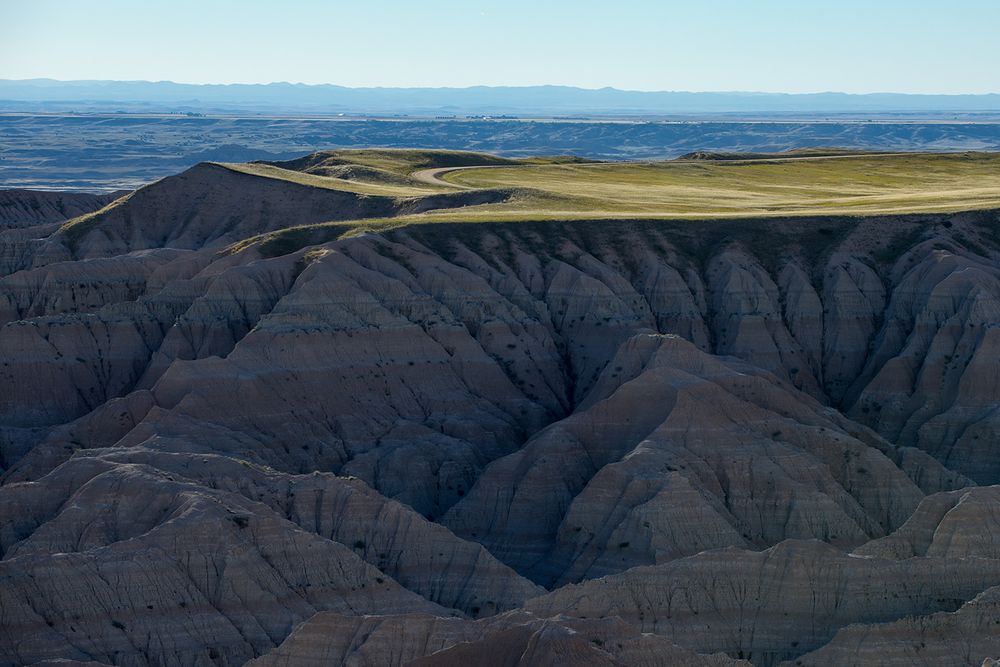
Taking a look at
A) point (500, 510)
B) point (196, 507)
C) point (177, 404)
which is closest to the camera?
point (196, 507)

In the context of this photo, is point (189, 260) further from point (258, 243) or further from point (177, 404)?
point (177, 404)

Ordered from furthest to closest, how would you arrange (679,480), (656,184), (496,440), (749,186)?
(656,184)
(749,186)
(496,440)
(679,480)

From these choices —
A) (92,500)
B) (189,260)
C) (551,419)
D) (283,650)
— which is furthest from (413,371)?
(283,650)

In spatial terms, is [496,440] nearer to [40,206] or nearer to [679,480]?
[679,480]

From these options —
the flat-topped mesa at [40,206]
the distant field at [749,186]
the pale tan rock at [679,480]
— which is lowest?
the flat-topped mesa at [40,206]

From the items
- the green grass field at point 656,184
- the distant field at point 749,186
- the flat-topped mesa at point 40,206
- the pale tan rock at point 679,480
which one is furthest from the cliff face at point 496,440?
the flat-topped mesa at point 40,206

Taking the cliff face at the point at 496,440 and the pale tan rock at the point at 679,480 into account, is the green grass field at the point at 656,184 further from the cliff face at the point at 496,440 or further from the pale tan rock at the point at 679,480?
the pale tan rock at the point at 679,480

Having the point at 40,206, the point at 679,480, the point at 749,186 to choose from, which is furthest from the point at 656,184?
the point at 679,480

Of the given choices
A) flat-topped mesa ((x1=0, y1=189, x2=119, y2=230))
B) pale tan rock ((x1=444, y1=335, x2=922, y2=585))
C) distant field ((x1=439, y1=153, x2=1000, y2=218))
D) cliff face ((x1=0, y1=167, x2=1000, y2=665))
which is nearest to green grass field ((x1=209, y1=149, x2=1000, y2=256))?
distant field ((x1=439, y1=153, x2=1000, y2=218))
